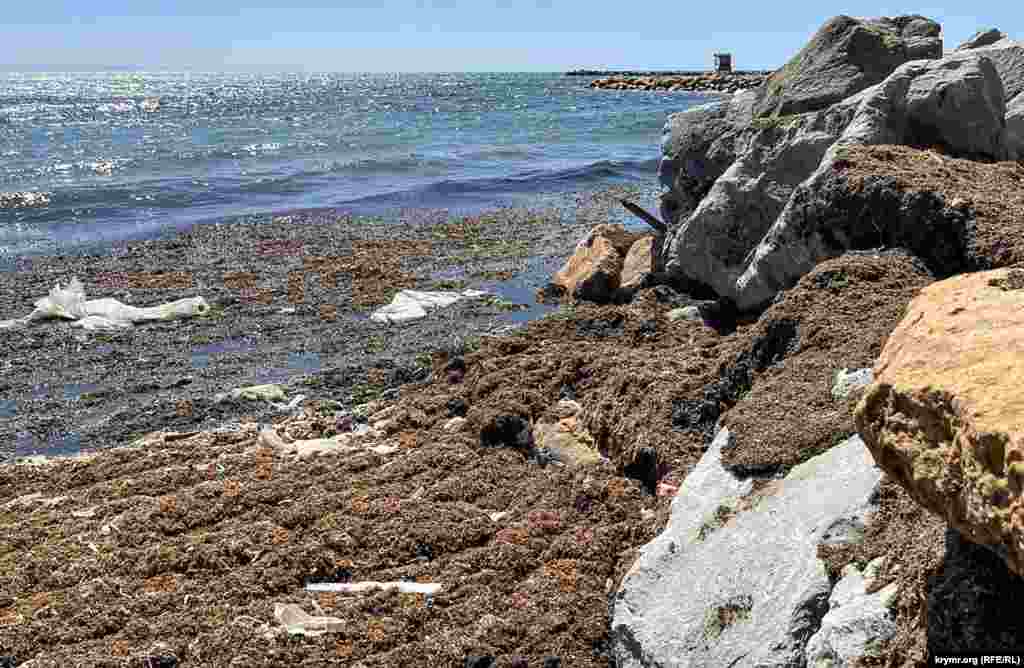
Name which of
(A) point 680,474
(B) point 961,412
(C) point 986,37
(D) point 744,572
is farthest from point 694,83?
(B) point 961,412

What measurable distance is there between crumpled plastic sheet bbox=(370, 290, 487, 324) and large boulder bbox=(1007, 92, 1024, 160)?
7.47 m

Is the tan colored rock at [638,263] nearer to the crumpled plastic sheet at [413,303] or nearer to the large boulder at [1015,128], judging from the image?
the crumpled plastic sheet at [413,303]

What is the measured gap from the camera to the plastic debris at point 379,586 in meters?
5.88

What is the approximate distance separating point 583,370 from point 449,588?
345 cm

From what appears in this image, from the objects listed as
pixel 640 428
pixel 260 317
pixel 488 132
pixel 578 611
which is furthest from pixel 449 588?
pixel 488 132

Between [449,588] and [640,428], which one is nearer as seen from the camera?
[449,588]

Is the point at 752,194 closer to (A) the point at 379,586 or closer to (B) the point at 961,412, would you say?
(A) the point at 379,586

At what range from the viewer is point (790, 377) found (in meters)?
6.09

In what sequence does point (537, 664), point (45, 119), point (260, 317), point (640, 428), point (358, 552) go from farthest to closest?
point (45, 119) → point (260, 317) → point (640, 428) → point (358, 552) → point (537, 664)

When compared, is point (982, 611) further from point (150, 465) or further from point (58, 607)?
point (150, 465)

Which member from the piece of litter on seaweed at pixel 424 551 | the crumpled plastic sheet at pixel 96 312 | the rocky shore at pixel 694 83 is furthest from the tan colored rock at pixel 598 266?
the rocky shore at pixel 694 83

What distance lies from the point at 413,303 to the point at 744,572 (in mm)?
10028

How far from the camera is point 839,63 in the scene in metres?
11.6

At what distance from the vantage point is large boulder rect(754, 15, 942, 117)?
37.3ft
